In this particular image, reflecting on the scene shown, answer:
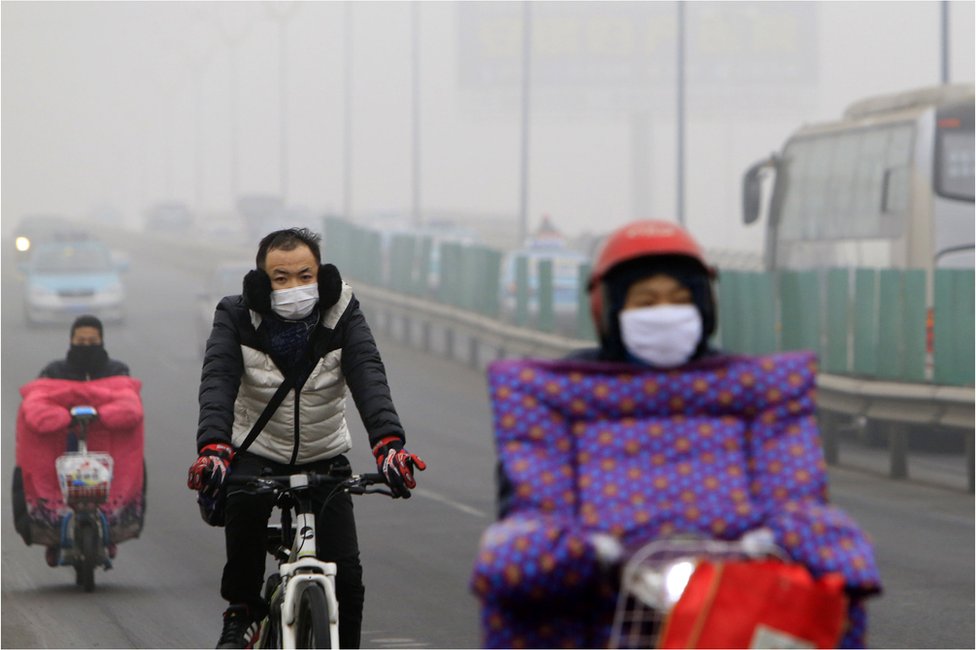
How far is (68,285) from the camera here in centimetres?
3881

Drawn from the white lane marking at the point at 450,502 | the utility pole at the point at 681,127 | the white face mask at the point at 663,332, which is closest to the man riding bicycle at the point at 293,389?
the white face mask at the point at 663,332

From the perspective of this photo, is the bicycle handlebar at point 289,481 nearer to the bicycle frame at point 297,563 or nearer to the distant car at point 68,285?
the bicycle frame at point 297,563

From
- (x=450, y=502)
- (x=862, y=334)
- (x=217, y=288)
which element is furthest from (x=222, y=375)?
(x=217, y=288)

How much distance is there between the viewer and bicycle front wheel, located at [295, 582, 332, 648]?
207 inches

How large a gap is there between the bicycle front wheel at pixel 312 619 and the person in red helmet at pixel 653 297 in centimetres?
166

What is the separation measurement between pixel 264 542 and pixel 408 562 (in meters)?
6.22

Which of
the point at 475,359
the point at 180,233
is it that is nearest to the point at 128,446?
the point at 475,359

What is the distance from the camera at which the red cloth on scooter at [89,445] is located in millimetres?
10789

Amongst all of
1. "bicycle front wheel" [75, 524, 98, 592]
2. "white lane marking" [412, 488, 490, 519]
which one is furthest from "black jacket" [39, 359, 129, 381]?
"white lane marking" [412, 488, 490, 519]

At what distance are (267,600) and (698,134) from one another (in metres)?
132

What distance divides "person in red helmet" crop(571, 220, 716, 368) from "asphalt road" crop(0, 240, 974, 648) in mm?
5333

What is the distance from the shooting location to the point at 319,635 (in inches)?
207

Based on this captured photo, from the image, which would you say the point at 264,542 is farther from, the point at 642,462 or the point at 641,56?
the point at 641,56

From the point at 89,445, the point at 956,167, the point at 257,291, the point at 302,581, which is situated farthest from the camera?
the point at 956,167
